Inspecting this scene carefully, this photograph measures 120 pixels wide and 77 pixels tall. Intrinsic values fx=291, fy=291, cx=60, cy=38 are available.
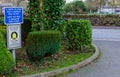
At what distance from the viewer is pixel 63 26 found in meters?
11.9

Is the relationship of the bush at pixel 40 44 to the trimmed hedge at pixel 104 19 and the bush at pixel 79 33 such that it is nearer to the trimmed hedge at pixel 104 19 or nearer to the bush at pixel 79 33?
the bush at pixel 79 33

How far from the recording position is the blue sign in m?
7.21

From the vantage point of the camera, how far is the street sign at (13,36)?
24.0ft

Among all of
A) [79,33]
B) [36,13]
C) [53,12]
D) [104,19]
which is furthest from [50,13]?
[104,19]

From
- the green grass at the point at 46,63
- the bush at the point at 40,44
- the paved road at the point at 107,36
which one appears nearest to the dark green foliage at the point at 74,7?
the paved road at the point at 107,36

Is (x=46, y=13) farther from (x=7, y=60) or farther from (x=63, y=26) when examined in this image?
(x=7, y=60)

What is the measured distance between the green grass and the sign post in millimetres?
697

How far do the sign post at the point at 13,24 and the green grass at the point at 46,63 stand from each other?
0.70m

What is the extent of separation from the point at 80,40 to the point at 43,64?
2.67m

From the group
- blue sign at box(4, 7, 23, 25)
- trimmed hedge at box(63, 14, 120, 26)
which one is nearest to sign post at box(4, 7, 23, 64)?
blue sign at box(4, 7, 23, 25)

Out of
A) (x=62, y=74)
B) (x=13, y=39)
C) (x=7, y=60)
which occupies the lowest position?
(x=62, y=74)

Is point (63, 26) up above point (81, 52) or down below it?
above

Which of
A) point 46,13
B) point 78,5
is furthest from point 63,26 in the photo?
point 78,5

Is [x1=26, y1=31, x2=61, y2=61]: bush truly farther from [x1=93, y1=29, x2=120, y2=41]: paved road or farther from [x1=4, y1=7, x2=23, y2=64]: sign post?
[x1=93, y1=29, x2=120, y2=41]: paved road
